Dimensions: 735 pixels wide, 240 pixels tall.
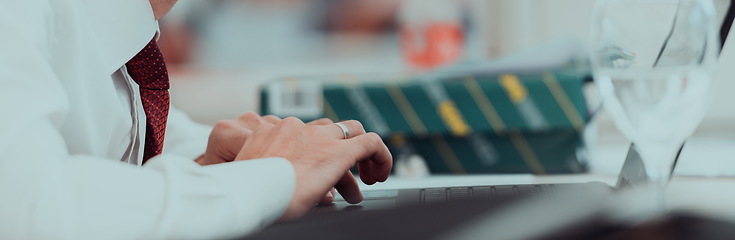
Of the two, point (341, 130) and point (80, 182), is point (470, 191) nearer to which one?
point (341, 130)

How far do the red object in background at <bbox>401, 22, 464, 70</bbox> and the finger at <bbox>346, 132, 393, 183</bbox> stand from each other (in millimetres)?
2288

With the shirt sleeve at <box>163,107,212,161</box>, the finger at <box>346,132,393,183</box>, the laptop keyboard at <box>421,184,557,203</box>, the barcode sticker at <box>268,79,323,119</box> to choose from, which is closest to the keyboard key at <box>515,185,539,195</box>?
the laptop keyboard at <box>421,184,557,203</box>

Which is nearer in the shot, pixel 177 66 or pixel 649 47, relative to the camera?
pixel 649 47

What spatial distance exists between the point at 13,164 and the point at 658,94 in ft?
1.15

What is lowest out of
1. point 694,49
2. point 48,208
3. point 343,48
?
point 48,208

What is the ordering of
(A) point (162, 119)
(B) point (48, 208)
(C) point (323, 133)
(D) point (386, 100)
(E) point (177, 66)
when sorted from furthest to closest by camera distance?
(E) point (177, 66), (D) point (386, 100), (A) point (162, 119), (C) point (323, 133), (B) point (48, 208)

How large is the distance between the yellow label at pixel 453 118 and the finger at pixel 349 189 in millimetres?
987

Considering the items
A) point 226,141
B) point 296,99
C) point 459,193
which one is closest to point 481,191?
point 459,193

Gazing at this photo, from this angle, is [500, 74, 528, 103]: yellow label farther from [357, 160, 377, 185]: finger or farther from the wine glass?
the wine glass

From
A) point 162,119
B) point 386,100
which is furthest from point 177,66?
point 162,119

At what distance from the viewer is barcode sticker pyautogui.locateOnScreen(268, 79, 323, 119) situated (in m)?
1.61

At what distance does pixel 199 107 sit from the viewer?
9.71 feet

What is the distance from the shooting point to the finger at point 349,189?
1.76ft

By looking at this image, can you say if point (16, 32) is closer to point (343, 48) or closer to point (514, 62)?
point (514, 62)
